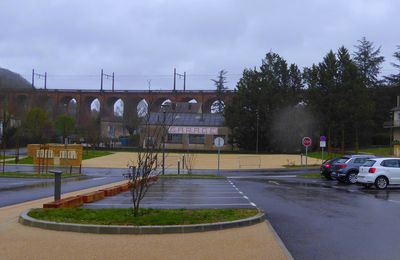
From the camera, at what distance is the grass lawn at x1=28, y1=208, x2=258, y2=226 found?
1029 cm

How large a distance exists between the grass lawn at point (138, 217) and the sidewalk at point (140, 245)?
77cm

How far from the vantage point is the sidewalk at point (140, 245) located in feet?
25.1

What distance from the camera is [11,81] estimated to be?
105875 mm

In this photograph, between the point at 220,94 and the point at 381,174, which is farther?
the point at 220,94

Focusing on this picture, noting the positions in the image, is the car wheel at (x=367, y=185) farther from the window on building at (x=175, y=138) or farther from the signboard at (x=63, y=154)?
the window on building at (x=175, y=138)

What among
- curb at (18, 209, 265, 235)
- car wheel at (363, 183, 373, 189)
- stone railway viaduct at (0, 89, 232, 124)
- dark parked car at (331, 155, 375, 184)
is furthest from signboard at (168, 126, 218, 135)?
curb at (18, 209, 265, 235)

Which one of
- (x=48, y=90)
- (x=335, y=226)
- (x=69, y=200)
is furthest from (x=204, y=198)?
(x=48, y=90)

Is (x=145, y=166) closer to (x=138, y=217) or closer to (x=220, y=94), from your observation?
(x=138, y=217)

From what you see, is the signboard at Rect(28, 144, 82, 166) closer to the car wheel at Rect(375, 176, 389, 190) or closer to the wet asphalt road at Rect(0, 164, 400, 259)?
the wet asphalt road at Rect(0, 164, 400, 259)

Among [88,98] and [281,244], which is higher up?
[88,98]

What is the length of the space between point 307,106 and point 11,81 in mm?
62335

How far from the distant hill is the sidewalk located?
87598 millimetres

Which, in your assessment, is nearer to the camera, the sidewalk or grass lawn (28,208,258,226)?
the sidewalk

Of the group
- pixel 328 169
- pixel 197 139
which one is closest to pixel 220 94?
pixel 197 139
